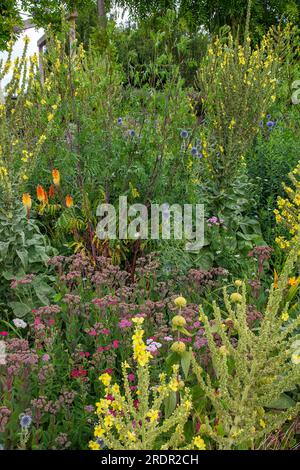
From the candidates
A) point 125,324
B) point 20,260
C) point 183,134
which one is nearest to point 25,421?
point 125,324

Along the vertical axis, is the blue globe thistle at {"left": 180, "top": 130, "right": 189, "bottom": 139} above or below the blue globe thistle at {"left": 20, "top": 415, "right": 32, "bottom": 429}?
above

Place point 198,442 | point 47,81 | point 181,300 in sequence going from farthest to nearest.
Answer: point 47,81, point 181,300, point 198,442

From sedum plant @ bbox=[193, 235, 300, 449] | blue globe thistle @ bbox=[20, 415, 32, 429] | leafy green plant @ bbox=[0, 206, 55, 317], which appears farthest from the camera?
leafy green plant @ bbox=[0, 206, 55, 317]

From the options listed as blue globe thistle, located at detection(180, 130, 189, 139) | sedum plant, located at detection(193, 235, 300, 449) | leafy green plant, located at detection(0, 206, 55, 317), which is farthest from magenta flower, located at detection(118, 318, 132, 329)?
blue globe thistle, located at detection(180, 130, 189, 139)

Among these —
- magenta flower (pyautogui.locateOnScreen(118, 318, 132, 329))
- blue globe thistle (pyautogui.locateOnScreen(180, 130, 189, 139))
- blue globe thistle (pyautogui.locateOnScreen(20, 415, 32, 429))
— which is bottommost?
blue globe thistle (pyautogui.locateOnScreen(20, 415, 32, 429))

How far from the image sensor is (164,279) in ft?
13.3

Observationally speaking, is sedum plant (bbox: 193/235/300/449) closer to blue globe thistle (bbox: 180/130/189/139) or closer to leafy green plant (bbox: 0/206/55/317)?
leafy green plant (bbox: 0/206/55/317)

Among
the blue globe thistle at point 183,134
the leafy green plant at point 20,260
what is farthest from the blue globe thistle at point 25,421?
the blue globe thistle at point 183,134

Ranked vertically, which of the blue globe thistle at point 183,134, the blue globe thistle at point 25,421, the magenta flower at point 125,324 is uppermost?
the blue globe thistle at point 183,134

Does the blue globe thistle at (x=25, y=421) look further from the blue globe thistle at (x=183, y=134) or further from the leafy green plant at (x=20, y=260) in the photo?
the blue globe thistle at (x=183, y=134)

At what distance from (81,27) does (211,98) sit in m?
23.6

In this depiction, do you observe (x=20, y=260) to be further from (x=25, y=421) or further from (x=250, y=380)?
(x=250, y=380)
